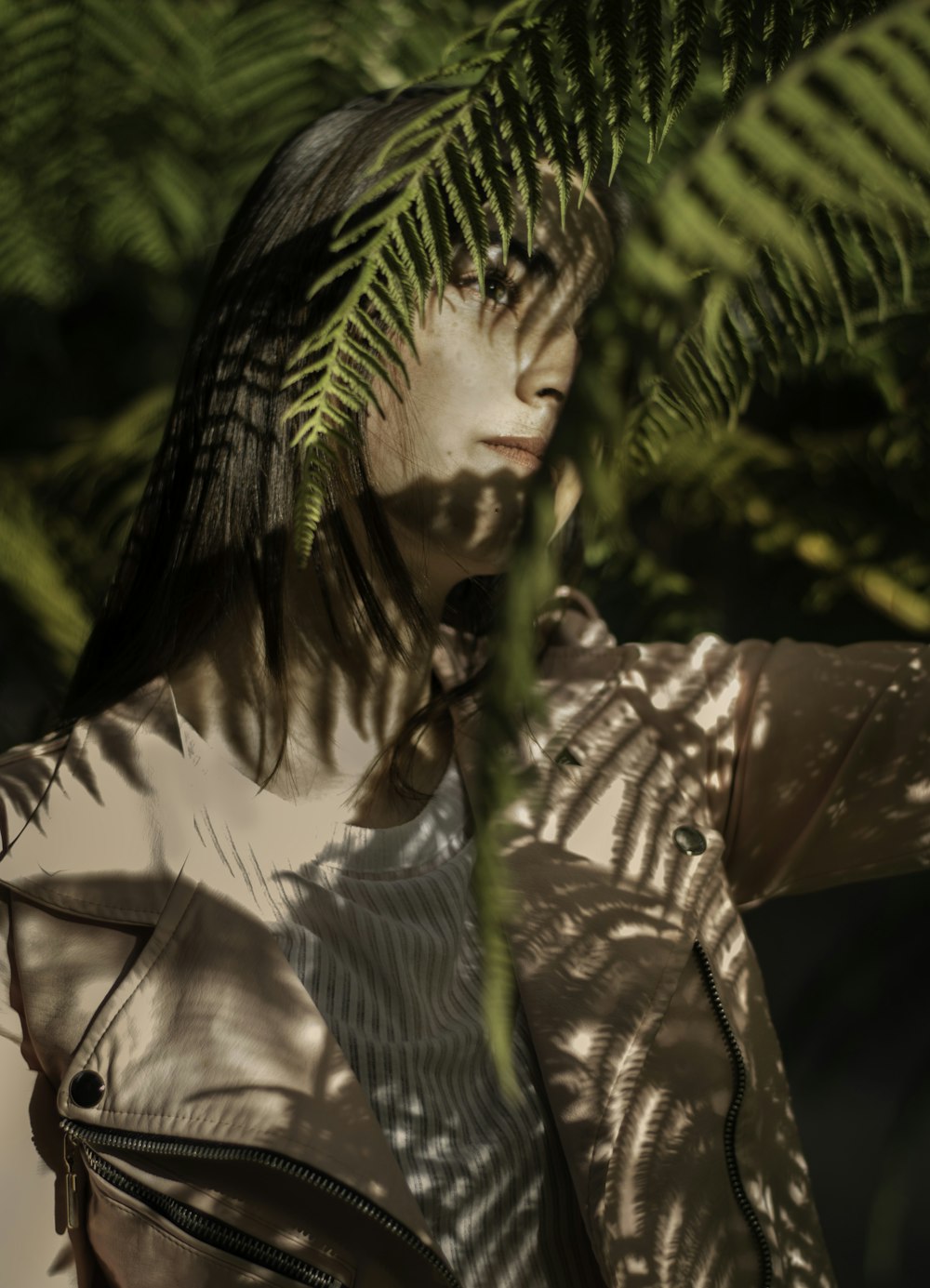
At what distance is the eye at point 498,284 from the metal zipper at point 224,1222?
43 centimetres

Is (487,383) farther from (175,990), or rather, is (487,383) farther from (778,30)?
(175,990)

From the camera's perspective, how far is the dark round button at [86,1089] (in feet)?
1.86

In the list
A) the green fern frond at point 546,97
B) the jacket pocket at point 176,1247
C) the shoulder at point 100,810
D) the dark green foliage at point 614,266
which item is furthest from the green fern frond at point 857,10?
the jacket pocket at point 176,1247

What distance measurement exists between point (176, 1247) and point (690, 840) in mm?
352

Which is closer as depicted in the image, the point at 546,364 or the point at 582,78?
the point at 582,78

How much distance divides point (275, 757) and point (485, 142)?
354mm

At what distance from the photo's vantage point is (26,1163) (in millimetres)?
600

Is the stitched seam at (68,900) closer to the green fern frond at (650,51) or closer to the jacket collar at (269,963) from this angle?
the jacket collar at (269,963)

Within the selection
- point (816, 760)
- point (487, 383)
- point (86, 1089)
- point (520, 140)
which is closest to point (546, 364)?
point (487, 383)

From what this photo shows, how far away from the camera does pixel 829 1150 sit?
113cm

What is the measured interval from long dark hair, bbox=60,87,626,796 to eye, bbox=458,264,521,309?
7 cm

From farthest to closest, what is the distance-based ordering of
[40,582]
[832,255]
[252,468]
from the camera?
[40,582], [252,468], [832,255]

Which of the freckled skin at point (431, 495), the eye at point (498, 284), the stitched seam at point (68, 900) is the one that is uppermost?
the eye at point (498, 284)

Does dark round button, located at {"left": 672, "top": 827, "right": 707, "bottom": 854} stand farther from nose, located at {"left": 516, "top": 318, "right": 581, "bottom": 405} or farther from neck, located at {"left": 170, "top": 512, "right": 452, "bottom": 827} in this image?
nose, located at {"left": 516, "top": 318, "right": 581, "bottom": 405}
